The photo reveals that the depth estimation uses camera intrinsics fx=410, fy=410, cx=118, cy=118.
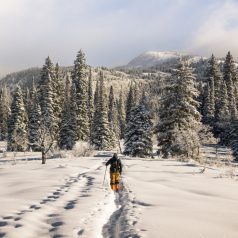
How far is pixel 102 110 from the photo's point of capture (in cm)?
6344

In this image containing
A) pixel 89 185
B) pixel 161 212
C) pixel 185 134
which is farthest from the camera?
pixel 185 134

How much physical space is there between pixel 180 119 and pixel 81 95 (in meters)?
28.7

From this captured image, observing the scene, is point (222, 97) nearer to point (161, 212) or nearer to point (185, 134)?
point (185, 134)

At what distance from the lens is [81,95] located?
65938 millimetres

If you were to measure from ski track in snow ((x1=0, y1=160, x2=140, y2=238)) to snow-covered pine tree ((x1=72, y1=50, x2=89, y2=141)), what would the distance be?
49152 mm

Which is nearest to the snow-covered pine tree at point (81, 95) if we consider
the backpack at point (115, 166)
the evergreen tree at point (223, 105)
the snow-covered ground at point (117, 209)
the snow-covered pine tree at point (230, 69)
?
the evergreen tree at point (223, 105)

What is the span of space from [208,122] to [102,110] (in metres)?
25.9

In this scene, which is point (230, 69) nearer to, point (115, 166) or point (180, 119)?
point (180, 119)

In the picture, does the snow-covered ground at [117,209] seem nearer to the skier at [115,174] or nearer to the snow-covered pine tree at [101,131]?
the skier at [115,174]

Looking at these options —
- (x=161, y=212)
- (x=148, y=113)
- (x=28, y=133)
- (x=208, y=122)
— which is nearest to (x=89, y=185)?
(x=161, y=212)

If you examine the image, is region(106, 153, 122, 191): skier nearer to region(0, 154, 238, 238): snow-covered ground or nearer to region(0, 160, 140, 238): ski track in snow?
region(0, 154, 238, 238): snow-covered ground

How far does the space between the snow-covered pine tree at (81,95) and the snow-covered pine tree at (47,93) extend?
3726mm

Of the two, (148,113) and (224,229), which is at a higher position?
(148,113)

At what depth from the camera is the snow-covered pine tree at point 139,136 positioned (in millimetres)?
46125
